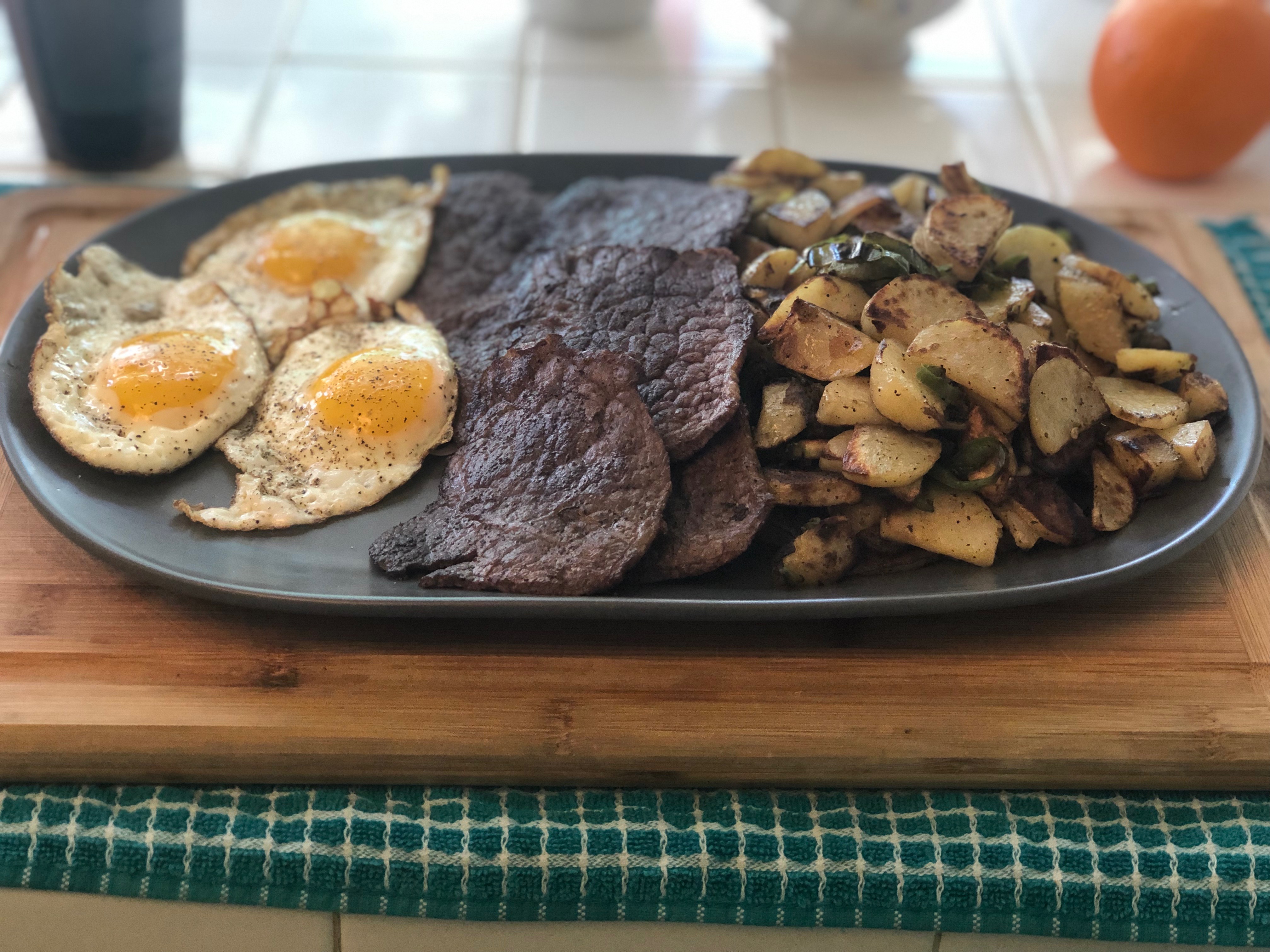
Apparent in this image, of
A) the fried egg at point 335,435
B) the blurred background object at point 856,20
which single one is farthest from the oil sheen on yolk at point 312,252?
the blurred background object at point 856,20

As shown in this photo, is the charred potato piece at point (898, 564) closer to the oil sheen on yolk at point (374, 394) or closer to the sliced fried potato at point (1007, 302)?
the sliced fried potato at point (1007, 302)

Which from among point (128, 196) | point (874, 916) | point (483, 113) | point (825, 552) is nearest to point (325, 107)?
point (483, 113)

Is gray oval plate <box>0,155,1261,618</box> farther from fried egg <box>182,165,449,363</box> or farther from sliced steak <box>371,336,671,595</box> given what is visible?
fried egg <box>182,165,449,363</box>

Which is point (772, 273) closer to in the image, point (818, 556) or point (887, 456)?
point (887, 456)

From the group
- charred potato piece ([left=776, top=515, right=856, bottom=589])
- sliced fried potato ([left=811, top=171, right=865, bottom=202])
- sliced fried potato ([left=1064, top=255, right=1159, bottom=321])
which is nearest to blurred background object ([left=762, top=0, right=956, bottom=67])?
sliced fried potato ([left=811, top=171, right=865, bottom=202])

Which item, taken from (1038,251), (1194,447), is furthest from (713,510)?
(1038,251)

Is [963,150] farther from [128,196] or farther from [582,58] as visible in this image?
[128,196]

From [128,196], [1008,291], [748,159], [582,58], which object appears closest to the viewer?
[1008,291]

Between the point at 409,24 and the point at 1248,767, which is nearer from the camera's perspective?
the point at 1248,767
